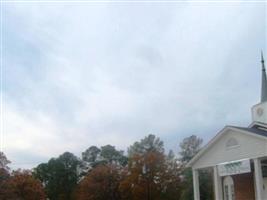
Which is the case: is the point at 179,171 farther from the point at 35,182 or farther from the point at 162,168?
the point at 35,182

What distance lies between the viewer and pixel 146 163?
61094mm

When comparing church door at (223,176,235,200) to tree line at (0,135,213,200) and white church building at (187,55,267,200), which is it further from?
tree line at (0,135,213,200)

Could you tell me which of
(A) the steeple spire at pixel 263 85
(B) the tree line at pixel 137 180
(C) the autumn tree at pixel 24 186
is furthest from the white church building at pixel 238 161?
(C) the autumn tree at pixel 24 186

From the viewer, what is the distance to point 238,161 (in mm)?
26375

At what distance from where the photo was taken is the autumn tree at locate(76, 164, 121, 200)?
212 ft

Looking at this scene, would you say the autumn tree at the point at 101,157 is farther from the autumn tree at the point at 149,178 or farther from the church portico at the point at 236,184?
the church portico at the point at 236,184

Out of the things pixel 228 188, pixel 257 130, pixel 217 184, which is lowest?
pixel 228 188

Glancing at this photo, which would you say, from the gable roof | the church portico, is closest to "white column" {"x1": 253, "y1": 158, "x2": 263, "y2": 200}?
the church portico

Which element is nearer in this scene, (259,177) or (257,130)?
(259,177)

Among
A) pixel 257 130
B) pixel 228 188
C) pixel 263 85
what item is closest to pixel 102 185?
pixel 263 85

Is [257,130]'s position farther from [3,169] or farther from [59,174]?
[59,174]

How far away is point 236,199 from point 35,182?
39475mm

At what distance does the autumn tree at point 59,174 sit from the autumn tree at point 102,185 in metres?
14.2

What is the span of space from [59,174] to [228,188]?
183ft
